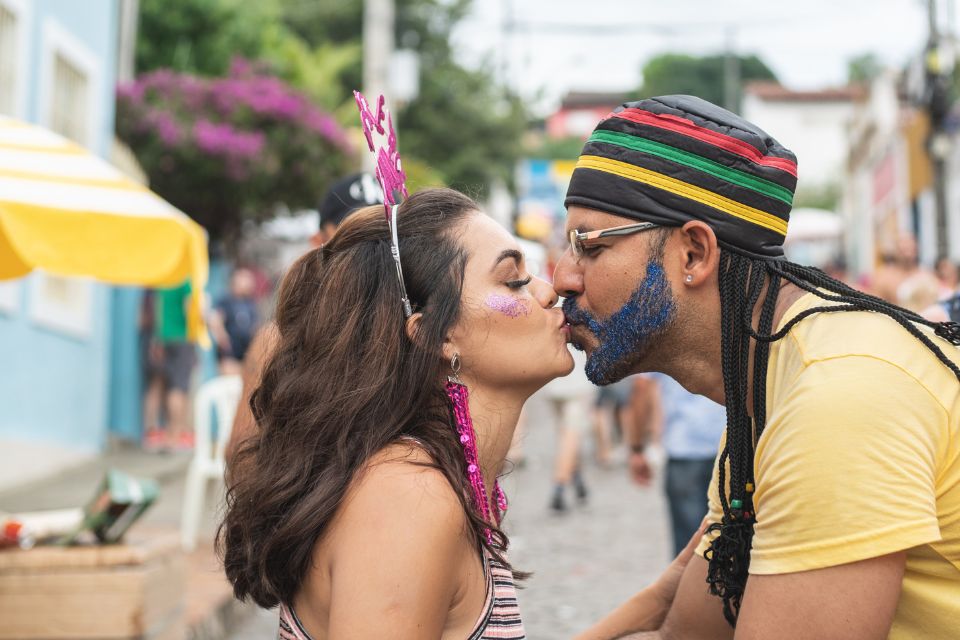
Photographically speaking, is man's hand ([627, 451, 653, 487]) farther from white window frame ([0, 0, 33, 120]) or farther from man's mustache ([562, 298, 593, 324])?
white window frame ([0, 0, 33, 120])

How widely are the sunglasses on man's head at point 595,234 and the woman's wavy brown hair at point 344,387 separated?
246 millimetres

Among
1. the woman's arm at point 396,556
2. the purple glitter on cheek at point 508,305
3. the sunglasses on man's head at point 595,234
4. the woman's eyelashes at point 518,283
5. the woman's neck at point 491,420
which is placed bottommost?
the woman's arm at point 396,556

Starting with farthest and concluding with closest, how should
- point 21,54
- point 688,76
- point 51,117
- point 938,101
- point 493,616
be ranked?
point 688,76 < point 938,101 < point 51,117 < point 21,54 < point 493,616

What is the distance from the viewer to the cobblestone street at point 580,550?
6793 mm

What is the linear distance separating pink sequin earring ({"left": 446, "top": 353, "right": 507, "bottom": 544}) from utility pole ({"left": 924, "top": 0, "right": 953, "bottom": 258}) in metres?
16.1

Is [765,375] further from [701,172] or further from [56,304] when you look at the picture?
[56,304]

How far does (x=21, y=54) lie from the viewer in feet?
32.4

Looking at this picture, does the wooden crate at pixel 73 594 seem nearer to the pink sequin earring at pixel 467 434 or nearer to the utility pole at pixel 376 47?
the pink sequin earring at pixel 467 434

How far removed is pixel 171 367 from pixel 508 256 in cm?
1073

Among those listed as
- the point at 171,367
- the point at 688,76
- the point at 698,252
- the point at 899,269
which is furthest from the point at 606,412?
the point at 688,76

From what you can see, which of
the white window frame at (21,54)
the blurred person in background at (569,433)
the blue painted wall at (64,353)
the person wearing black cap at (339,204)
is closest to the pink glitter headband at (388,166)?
the person wearing black cap at (339,204)

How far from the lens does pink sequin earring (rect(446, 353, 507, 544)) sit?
2455 millimetres

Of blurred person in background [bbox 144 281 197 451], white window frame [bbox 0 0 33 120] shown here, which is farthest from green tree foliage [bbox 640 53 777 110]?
white window frame [bbox 0 0 33 120]

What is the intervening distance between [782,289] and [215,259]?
51.3ft
